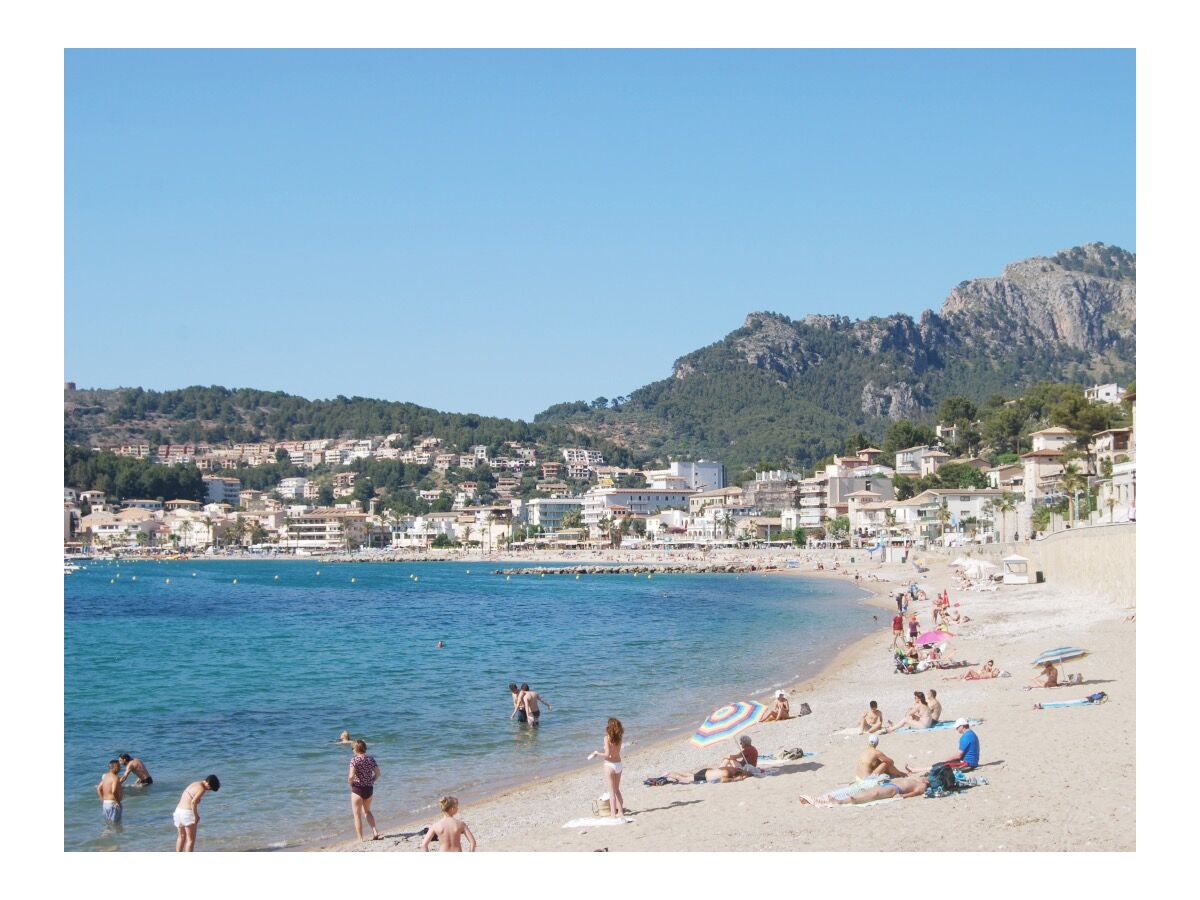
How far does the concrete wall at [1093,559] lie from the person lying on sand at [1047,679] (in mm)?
6513

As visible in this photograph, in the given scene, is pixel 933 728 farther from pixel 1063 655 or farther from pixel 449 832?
pixel 449 832

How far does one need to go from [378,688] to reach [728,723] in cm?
949

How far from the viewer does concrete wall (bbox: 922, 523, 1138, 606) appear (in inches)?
965

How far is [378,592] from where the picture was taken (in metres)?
64.8

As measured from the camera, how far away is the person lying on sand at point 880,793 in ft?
31.7

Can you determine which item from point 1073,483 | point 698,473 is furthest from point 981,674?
point 698,473

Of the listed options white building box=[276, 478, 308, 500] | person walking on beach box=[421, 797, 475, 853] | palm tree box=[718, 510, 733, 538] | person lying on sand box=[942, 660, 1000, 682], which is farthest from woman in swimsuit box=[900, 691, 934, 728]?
white building box=[276, 478, 308, 500]

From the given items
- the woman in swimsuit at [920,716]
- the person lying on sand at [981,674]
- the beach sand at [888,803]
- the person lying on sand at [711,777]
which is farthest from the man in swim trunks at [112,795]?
the person lying on sand at [981,674]

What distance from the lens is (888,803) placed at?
955 centimetres

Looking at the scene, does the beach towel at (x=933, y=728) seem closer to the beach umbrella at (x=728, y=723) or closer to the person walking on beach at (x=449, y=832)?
the beach umbrella at (x=728, y=723)

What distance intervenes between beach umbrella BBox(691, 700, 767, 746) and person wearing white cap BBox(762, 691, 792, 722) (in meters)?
2.00

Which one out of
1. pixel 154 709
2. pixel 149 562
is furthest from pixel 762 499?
pixel 154 709
